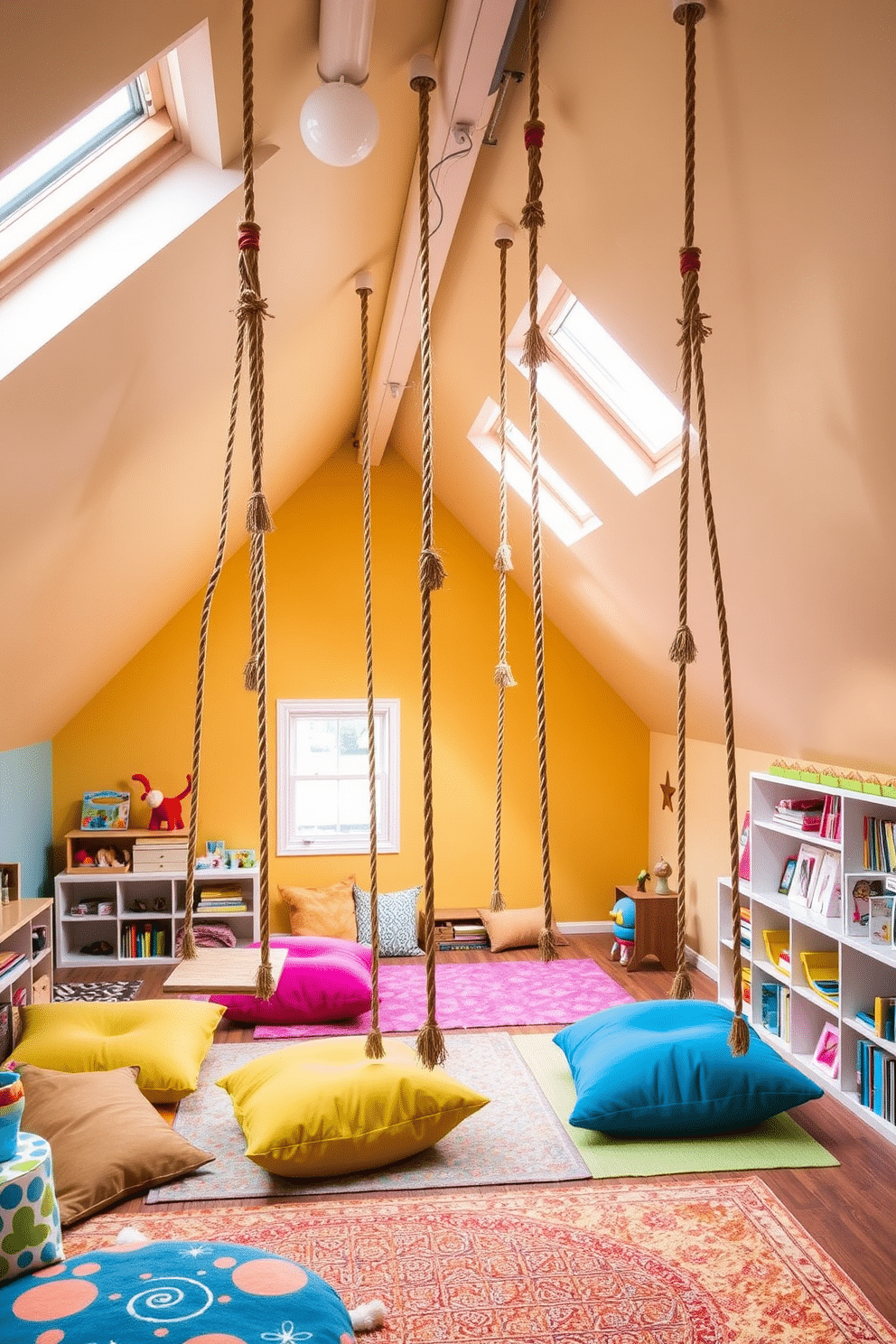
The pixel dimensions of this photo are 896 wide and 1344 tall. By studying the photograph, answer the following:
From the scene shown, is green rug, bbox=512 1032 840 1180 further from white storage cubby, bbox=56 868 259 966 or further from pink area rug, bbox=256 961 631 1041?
white storage cubby, bbox=56 868 259 966

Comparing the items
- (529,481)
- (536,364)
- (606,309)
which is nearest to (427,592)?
(536,364)

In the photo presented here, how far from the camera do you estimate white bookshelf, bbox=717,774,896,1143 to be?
4.00 metres

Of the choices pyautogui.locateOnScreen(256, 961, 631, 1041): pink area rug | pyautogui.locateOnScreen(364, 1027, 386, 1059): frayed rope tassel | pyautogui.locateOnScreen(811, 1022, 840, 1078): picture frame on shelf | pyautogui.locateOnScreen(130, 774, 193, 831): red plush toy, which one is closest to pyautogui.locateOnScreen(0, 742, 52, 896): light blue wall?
pyautogui.locateOnScreen(130, 774, 193, 831): red plush toy

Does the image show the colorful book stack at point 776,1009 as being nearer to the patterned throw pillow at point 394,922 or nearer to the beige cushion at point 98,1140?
the patterned throw pillow at point 394,922

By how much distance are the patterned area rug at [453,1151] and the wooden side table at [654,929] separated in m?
1.82

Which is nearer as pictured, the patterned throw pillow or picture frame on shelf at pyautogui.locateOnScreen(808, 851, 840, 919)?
picture frame on shelf at pyautogui.locateOnScreen(808, 851, 840, 919)

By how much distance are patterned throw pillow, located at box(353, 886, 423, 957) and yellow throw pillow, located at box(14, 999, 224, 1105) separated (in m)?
2.00

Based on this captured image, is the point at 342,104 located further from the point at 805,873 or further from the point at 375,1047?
the point at 805,873

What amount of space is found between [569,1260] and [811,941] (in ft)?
6.91

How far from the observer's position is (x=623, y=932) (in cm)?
611

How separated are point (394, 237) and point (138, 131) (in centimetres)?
145

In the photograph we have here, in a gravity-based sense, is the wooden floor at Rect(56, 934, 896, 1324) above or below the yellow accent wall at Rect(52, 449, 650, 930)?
below

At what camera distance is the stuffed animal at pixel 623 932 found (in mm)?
6078

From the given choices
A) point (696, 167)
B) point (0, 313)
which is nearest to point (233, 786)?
point (0, 313)
